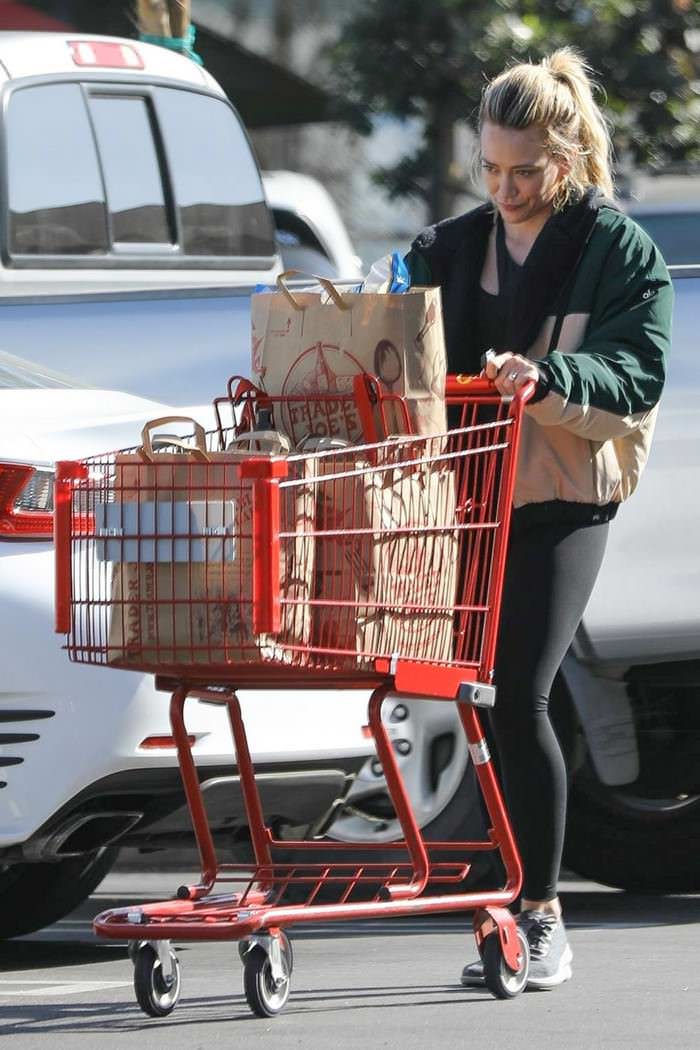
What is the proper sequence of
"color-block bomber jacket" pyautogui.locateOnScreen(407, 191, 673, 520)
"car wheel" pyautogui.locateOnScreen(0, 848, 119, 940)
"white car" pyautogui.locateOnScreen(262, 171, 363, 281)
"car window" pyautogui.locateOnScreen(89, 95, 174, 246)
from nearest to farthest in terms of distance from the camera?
"color-block bomber jacket" pyautogui.locateOnScreen(407, 191, 673, 520) < "car wheel" pyautogui.locateOnScreen(0, 848, 119, 940) < "car window" pyautogui.locateOnScreen(89, 95, 174, 246) < "white car" pyautogui.locateOnScreen(262, 171, 363, 281)

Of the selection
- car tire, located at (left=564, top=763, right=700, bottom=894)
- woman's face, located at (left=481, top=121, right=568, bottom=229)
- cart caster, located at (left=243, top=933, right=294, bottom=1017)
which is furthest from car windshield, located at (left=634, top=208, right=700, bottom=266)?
cart caster, located at (left=243, top=933, right=294, bottom=1017)

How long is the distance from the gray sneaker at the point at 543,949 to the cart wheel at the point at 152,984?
0.75 m

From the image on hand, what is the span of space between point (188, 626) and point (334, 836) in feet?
7.17

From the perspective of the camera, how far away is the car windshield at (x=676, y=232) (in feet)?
29.6

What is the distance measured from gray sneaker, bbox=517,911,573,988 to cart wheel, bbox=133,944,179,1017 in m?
0.75

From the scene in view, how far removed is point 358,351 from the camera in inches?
172

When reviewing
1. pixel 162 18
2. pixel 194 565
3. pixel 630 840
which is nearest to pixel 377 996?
pixel 194 565

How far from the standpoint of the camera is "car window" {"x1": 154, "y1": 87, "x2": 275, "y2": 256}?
868 centimetres

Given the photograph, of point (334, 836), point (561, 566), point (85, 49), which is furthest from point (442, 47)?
point (561, 566)

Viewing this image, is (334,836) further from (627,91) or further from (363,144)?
(363,144)

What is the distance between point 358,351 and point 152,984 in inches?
51.3

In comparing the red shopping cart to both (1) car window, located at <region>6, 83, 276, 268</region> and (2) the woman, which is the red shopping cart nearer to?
(2) the woman

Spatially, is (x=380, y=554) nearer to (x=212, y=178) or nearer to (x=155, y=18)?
(x=212, y=178)

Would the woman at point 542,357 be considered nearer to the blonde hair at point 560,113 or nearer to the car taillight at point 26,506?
the blonde hair at point 560,113
